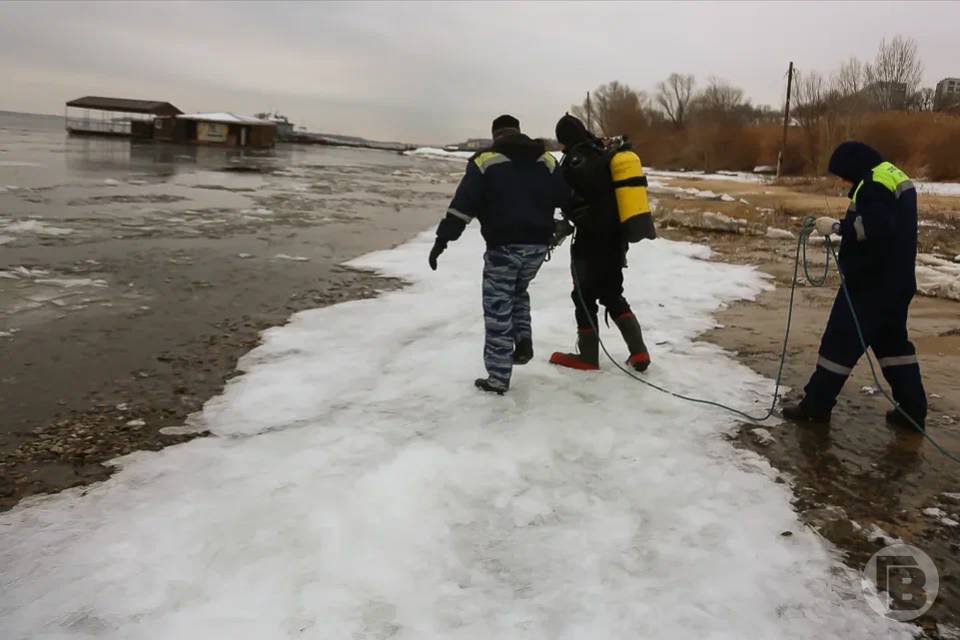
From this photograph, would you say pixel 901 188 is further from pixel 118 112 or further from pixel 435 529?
pixel 118 112

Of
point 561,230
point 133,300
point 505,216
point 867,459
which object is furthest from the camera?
point 133,300

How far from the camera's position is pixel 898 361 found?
13.2 ft

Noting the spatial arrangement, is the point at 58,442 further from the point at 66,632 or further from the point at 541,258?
the point at 541,258

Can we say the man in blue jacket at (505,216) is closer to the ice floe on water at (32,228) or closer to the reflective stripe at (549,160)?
the reflective stripe at (549,160)

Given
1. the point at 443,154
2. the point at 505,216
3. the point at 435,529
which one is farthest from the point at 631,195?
the point at 443,154

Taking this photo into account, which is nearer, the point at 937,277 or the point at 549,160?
the point at 549,160

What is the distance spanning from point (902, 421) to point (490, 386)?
2.71 m

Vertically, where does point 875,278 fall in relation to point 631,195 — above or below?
below

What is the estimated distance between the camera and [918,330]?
21.9 ft

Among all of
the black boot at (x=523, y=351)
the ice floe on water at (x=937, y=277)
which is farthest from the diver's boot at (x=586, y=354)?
the ice floe on water at (x=937, y=277)

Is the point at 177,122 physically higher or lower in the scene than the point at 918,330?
higher

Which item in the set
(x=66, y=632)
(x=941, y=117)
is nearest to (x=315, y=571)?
(x=66, y=632)

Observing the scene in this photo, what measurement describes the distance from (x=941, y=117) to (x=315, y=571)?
46472 mm

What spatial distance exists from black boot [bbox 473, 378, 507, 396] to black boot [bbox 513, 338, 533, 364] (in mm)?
469
